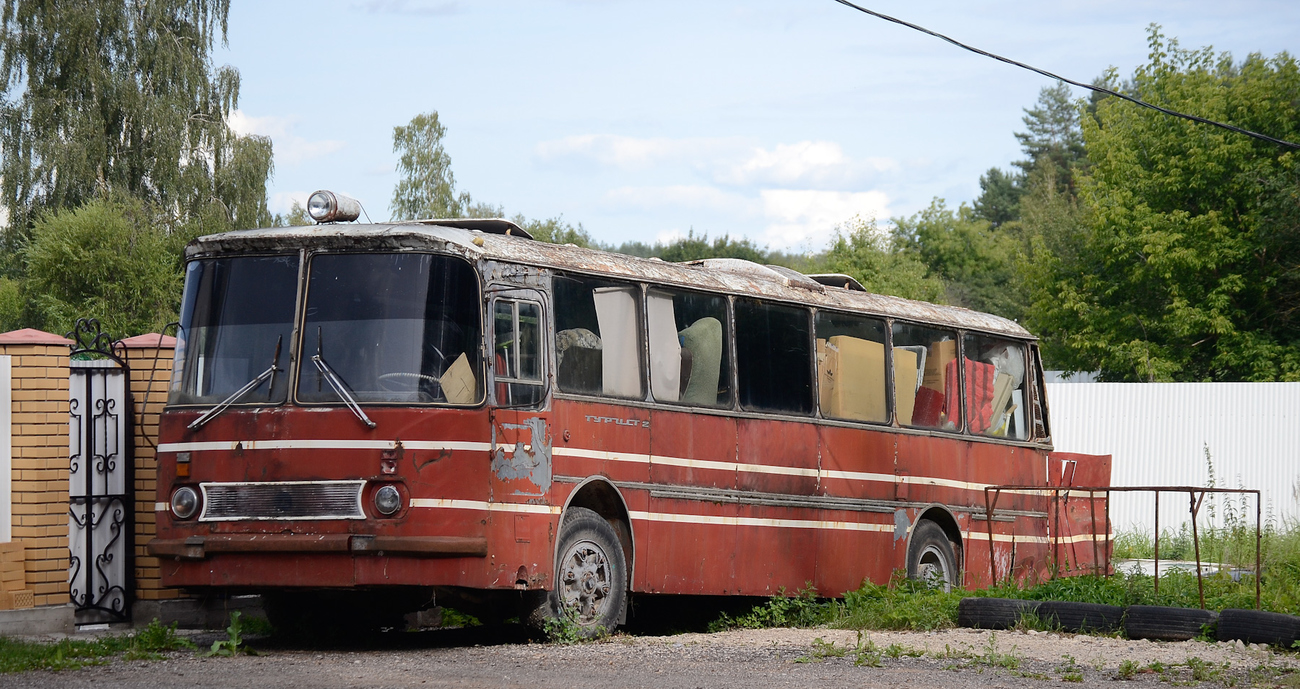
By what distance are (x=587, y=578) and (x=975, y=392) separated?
19.8ft

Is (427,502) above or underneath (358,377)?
underneath

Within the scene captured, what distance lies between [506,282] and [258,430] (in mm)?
Answer: 1844

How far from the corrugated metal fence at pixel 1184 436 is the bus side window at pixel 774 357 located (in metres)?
13.2

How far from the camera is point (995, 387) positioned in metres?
14.9

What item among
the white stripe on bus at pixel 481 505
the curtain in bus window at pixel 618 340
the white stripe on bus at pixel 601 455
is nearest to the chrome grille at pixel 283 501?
the white stripe on bus at pixel 601 455

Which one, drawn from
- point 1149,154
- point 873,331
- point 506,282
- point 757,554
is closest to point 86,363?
point 506,282

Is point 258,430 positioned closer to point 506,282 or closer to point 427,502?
point 427,502

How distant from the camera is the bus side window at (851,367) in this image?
1273cm

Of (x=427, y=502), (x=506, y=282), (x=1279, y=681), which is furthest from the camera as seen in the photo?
(x=506, y=282)

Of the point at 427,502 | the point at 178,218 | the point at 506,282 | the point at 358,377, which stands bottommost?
the point at 427,502

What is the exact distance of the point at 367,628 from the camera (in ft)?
36.6

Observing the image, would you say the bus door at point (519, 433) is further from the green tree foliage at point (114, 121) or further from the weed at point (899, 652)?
the green tree foliage at point (114, 121)

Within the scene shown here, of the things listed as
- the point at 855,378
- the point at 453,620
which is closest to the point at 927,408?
the point at 855,378

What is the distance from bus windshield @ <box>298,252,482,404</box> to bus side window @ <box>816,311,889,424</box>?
449 centimetres
